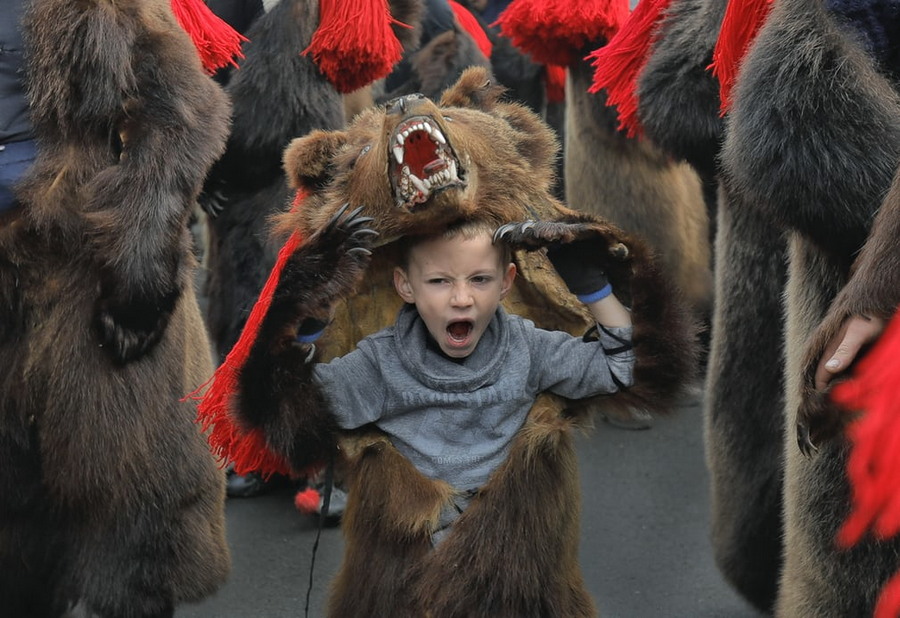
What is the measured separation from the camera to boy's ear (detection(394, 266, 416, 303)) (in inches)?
89.4

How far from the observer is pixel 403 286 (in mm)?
2281

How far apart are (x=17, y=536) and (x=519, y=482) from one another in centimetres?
123

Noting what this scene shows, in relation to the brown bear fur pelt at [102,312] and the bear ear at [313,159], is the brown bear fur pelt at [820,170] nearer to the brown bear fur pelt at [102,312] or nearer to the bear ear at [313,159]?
the bear ear at [313,159]

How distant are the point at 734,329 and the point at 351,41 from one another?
Answer: 148cm

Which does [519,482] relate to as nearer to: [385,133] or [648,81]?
[385,133]

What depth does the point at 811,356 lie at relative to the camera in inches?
72.9

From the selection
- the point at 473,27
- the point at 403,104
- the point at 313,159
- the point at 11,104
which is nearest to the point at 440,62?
the point at 473,27

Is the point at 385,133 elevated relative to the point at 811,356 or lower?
elevated

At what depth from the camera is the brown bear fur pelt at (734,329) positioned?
9.42ft

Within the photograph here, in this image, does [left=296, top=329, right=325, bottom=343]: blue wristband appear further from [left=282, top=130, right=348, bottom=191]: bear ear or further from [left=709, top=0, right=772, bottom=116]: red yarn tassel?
[left=709, top=0, right=772, bottom=116]: red yarn tassel

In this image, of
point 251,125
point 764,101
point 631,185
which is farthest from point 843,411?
point 631,185

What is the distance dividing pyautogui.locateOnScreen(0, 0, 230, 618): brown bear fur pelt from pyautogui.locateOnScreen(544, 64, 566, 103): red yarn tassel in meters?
3.26

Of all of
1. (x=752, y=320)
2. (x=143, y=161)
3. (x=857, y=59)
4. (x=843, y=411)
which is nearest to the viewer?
(x=843, y=411)

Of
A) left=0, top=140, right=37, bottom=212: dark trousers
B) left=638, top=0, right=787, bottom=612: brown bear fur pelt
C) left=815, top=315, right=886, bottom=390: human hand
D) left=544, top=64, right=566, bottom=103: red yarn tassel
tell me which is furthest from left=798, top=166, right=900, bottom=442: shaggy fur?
left=544, top=64, right=566, bottom=103: red yarn tassel
